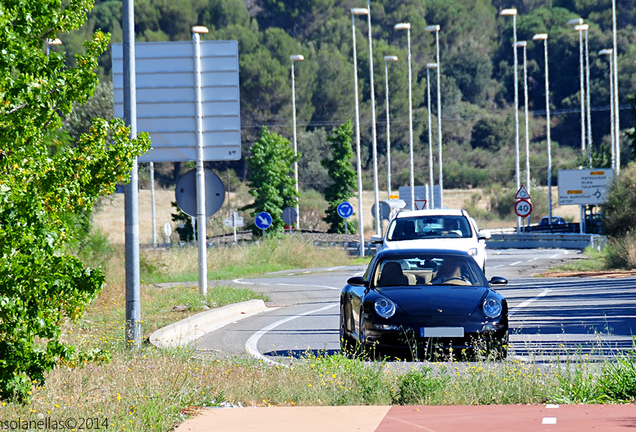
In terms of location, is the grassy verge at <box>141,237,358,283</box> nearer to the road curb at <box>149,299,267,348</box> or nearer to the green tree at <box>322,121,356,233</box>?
the road curb at <box>149,299,267,348</box>

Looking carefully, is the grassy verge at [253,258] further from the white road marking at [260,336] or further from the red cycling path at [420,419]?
the red cycling path at [420,419]

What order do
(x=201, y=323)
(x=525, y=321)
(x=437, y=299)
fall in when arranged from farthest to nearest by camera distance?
(x=201, y=323), (x=525, y=321), (x=437, y=299)

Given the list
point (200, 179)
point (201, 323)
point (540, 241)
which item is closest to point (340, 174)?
point (540, 241)

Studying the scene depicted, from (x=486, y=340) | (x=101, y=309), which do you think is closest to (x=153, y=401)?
(x=486, y=340)

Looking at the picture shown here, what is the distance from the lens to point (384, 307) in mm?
11102

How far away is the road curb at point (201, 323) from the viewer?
13.4 metres

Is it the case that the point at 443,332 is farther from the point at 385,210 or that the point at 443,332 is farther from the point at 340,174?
the point at 340,174

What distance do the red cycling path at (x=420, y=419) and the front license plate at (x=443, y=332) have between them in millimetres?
2671

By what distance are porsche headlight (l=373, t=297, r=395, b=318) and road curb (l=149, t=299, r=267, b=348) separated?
2453 mm

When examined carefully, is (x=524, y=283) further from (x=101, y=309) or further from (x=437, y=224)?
(x=101, y=309)

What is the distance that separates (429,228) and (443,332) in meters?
11.0

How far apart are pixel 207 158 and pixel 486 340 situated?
11773mm

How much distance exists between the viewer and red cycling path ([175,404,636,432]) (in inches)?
285

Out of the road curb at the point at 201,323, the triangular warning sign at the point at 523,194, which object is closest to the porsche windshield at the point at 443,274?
the road curb at the point at 201,323
